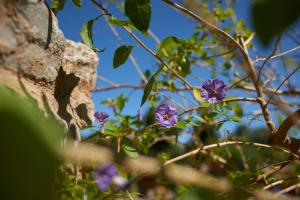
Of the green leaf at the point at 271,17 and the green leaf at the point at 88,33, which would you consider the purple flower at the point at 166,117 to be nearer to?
the green leaf at the point at 88,33

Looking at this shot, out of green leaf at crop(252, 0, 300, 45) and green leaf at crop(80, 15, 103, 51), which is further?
green leaf at crop(80, 15, 103, 51)

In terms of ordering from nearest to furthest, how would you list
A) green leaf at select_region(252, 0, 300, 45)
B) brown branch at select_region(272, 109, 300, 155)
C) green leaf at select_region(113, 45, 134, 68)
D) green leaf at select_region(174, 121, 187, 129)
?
green leaf at select_region(252, 0, 300, 45) < brown branch at select_region(272, 109, 300, 155) < green leaf at select_region(113, 45, 134, 68) < green leaf at select_region(174, 121, 187, 129)

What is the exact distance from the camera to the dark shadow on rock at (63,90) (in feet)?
3.99

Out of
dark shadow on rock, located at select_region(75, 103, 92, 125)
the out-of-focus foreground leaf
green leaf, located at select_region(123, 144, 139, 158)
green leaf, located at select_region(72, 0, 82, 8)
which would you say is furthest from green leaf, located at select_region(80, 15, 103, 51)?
the out-of-focus foreground leaf

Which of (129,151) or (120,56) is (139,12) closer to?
(120,56)

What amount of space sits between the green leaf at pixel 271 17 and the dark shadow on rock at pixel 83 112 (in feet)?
4.06

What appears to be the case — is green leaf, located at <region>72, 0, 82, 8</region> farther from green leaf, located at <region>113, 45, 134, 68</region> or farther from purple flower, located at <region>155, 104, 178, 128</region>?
purple flower, located at <region>155, 104, 178, 128</region>

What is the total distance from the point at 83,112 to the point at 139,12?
65cm

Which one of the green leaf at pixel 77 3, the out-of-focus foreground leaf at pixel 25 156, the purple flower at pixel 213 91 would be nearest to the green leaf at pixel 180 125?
the purple flower at pixel 213 91

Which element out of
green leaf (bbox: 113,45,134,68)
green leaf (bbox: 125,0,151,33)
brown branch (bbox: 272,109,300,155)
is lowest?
brown branch (bbox: 272,109,300,155)

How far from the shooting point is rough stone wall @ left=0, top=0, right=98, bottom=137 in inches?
31.4

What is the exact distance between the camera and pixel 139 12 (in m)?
0.92

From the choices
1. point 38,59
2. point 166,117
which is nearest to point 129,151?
point 166,117

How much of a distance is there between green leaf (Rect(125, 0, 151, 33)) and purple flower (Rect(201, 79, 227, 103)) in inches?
26.6
